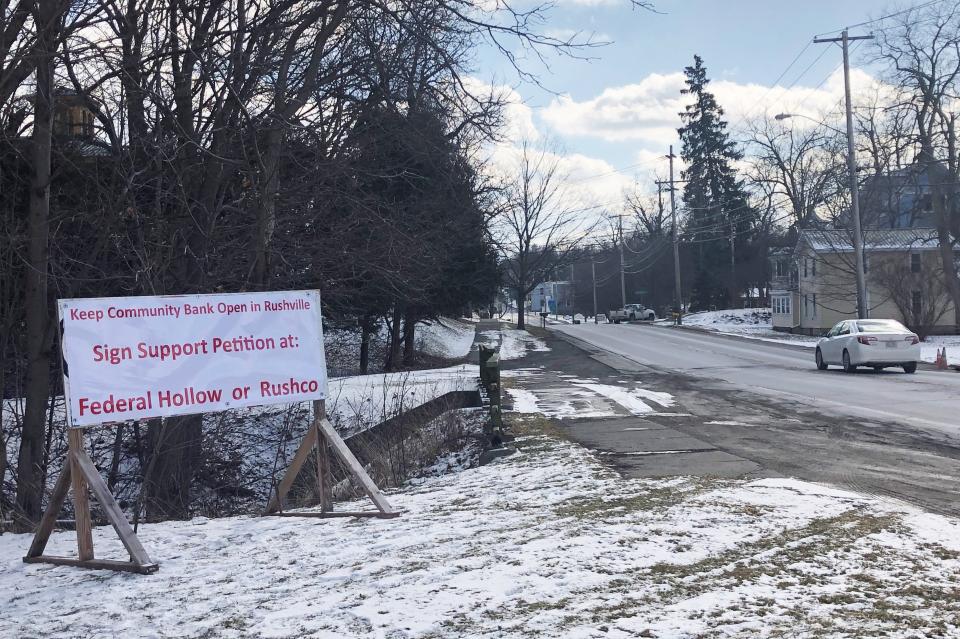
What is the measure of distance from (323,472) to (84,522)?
2.08 meters

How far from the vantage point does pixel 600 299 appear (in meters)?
123

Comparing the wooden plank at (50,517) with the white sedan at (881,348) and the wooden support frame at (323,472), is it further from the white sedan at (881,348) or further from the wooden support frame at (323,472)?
the white sedan at (881,348)

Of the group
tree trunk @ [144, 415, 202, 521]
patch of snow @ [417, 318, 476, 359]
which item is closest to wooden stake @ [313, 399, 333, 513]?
tree trunk @ [144, 415, 202, 521]

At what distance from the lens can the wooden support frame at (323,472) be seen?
25.0ft

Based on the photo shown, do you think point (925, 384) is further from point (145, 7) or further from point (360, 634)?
point (360, 634)

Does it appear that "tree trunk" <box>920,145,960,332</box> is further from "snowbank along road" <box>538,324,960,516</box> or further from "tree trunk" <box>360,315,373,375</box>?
"tree trunk" <box>360,315,373,375</box>

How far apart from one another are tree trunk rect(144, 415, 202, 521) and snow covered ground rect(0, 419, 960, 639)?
9.71 feet

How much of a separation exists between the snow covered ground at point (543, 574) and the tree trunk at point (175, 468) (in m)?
2.96

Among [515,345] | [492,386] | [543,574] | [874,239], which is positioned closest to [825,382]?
[492,386]

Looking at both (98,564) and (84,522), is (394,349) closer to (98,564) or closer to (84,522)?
(84,522)

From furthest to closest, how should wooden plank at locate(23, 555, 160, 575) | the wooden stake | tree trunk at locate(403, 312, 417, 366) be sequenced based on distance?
1. tree trunk at locate(403, 312, 417, 366)
2. the wooden stake
3. wooden plank at locate(23, 555, 160, 575)

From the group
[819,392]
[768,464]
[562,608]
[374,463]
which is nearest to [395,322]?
[819,392]

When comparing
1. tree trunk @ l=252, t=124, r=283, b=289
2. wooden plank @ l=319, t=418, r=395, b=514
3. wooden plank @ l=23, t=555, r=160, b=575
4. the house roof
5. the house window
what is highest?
the house roof

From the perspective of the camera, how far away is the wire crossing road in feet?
45.8
